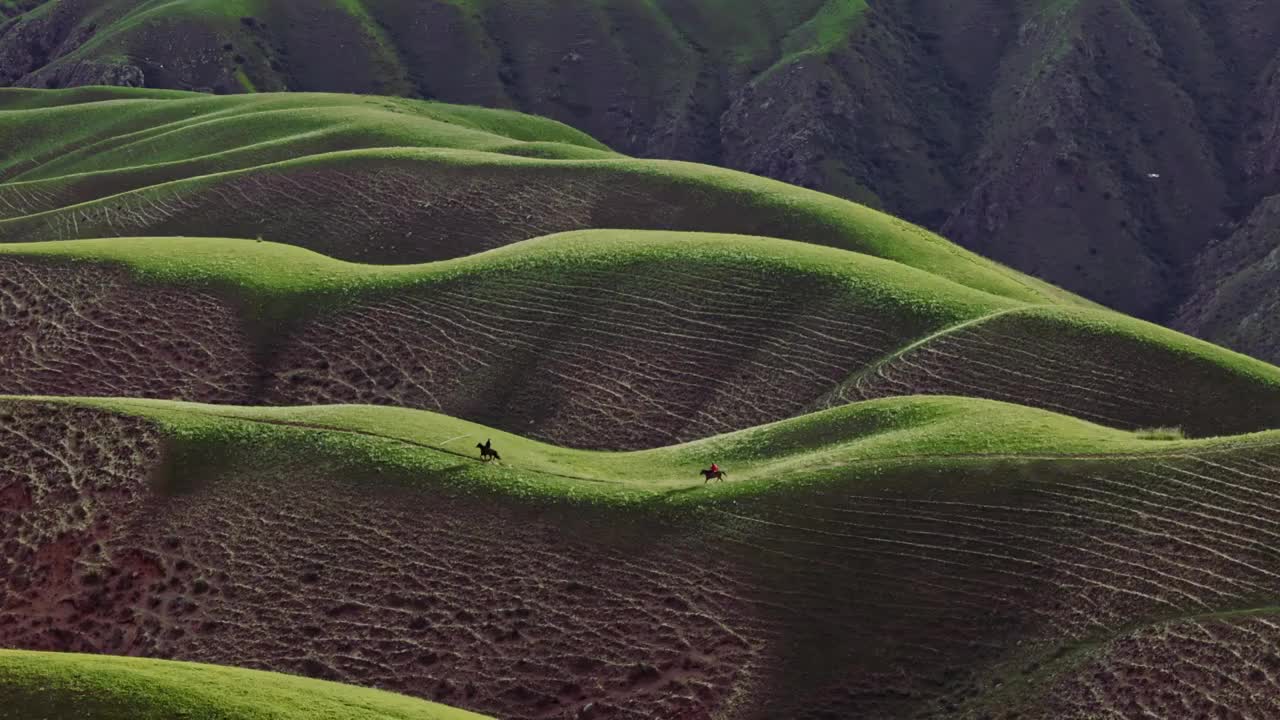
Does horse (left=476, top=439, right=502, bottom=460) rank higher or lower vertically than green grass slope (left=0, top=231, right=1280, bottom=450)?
lower

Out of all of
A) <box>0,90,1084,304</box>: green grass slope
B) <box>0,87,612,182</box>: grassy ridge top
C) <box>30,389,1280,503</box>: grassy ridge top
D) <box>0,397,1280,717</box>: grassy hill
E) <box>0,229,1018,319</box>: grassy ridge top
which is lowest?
<box>0,397,1280,717</box>: grassy hill

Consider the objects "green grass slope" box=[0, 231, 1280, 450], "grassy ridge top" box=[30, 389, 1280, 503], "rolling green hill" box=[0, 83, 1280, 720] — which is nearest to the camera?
"rolling green hill" box=[0, 83, 1280, 720]

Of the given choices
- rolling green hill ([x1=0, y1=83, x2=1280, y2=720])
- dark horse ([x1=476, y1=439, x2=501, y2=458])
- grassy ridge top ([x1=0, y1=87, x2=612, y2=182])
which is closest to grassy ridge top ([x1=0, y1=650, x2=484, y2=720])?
rolling green hill ([x1=0, y1=83, x2=1280, y2=720])

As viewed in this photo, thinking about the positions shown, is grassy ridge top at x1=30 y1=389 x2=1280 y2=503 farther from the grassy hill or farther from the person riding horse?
the person riding horse

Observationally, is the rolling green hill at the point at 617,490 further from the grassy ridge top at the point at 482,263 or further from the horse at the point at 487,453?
the horse at the point at 487,453

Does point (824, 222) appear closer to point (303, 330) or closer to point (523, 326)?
point (523, 326)

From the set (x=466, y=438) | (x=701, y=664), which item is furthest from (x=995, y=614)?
(x=466, y=438)
